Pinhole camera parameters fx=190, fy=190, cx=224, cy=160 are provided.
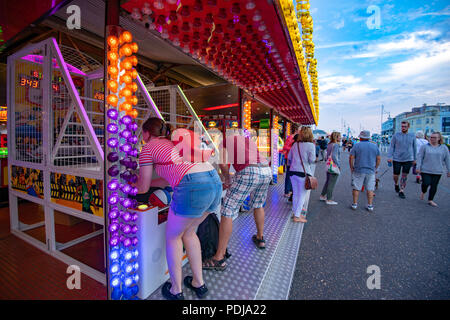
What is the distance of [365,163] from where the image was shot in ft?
13.6

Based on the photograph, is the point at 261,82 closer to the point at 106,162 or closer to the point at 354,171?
the point at 354,171

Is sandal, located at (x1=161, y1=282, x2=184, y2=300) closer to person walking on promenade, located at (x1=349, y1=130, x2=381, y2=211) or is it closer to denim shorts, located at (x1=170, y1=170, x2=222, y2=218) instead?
denim shorts, located at (x1=170, y1=170, x2=222, y2=218)

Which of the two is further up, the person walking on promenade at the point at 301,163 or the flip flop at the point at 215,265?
the person walking on promenade at the point at 301,163

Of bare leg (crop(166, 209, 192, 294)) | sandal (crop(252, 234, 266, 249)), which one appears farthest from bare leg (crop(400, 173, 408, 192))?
bare leg (crop(166, 209, 192, 294))

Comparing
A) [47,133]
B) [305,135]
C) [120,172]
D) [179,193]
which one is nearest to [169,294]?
[179,193]

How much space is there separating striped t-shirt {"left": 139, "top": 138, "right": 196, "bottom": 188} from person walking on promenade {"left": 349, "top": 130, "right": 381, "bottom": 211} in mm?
4118

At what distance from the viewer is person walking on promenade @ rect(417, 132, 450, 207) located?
458 centimetres

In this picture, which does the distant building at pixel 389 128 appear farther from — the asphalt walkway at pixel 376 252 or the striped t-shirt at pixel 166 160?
the striped t-shirt at pixel 166 160

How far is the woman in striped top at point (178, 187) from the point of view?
166 centimetres

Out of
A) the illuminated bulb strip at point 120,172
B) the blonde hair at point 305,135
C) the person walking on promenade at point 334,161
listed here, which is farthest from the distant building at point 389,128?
the illuminated bulb strip at point 120,172

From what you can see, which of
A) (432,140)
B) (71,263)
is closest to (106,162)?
(71,263)

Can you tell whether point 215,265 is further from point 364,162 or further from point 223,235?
point 364,162

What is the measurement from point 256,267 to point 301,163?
6.59ft

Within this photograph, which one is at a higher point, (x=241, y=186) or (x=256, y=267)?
(x=241, y=186)
